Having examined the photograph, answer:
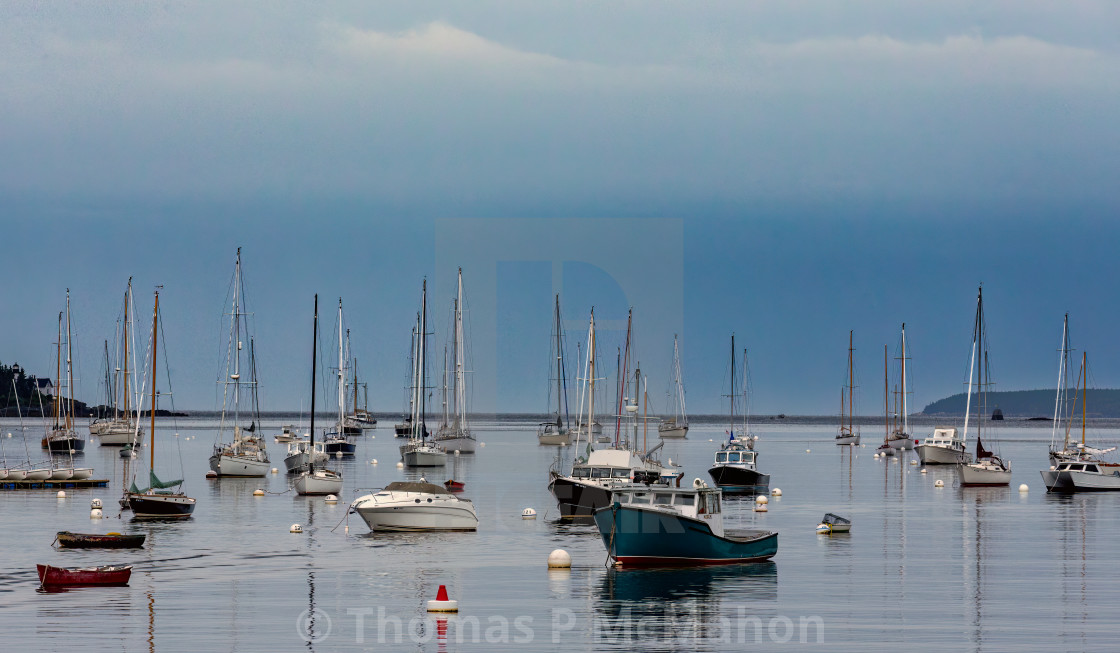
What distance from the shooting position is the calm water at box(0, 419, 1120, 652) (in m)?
34.4

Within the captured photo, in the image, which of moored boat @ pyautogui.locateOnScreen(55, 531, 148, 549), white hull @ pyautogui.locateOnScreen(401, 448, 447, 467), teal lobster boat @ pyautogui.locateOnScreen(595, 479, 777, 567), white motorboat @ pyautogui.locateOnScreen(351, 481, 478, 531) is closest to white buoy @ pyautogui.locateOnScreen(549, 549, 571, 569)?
teal lobster boat @ pyautogui.locateOnScreen(595, 479, 777, 567)

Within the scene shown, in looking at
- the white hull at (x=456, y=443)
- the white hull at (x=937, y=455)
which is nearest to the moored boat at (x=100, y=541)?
the white hull at (x=456, y=443)

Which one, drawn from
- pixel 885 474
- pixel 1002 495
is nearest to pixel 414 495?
pixel 1002 495

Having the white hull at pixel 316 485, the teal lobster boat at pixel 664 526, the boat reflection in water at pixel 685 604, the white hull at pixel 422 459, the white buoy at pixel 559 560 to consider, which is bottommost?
the white hull at pixel 422 459

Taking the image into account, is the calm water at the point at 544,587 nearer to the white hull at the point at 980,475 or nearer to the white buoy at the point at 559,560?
the white buoy at the point at 559,560

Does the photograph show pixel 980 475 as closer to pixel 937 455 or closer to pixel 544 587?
pixel 937 455

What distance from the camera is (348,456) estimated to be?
151750 mm

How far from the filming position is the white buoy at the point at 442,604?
38281 mm

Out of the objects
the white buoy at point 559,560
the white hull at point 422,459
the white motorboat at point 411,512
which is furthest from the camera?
the white hull at point 422,459

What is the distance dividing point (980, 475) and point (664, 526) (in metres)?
62.3

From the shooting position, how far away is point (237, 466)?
101875mm

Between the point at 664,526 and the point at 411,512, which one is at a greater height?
the point at 664,526

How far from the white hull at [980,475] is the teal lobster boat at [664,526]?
58958 mm

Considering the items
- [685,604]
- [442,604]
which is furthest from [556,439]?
[442,604]
